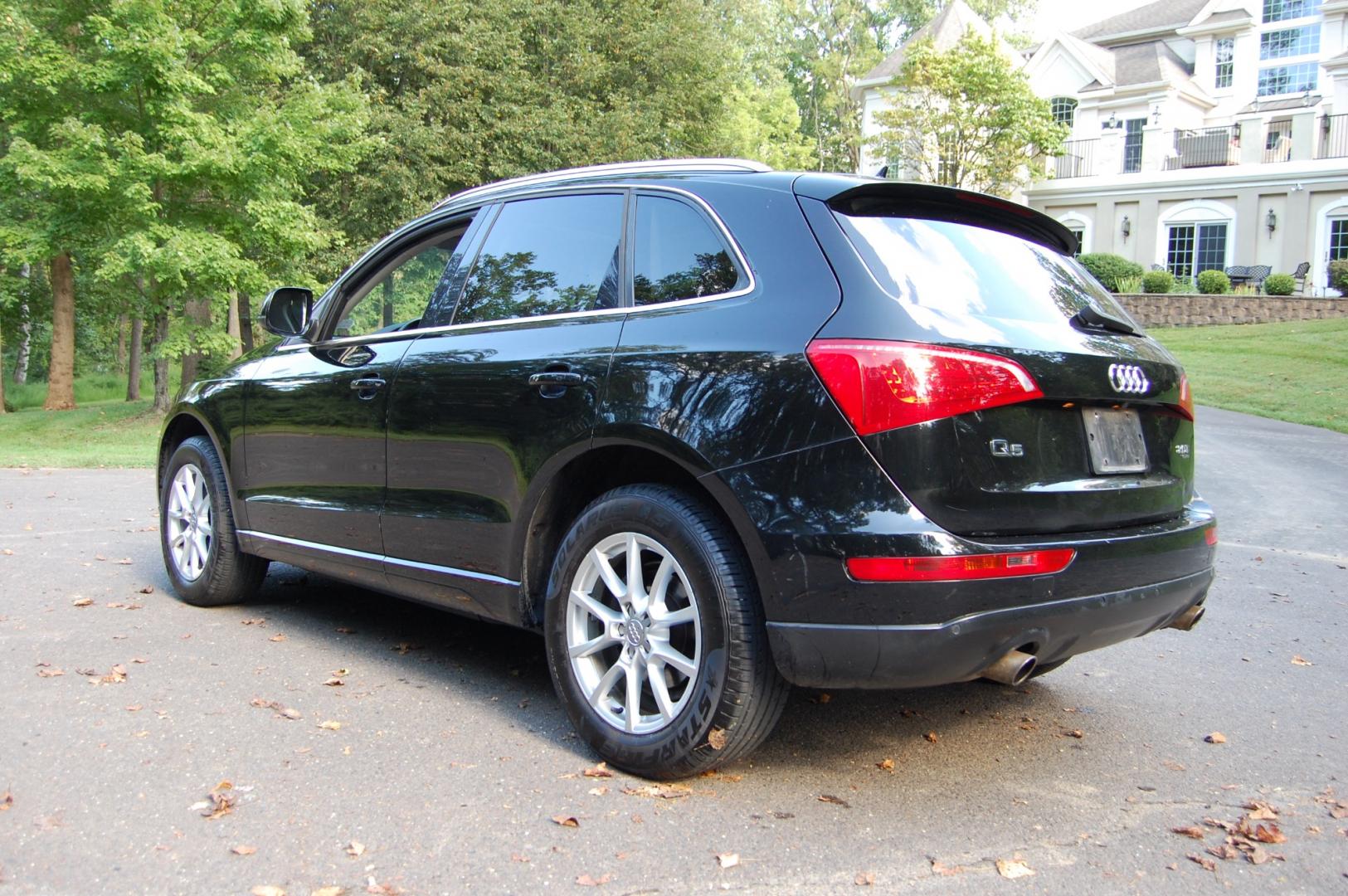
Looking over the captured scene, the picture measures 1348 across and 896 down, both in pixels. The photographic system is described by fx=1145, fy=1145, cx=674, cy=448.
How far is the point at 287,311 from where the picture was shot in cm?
532

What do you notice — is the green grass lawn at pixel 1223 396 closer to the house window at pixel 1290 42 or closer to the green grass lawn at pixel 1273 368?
the green grass lawn at pixel 1273 368

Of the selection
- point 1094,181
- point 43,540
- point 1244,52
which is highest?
Answer: point 1244,52

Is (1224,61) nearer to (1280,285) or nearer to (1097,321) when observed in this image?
(1280,285)

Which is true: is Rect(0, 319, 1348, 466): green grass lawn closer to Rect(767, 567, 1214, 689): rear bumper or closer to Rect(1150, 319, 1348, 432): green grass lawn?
Rect(1150, 319, 1348, 432): green grass lawn

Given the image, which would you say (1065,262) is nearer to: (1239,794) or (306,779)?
(1239,794)

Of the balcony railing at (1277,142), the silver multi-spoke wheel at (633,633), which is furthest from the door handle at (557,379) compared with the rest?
the balcony railing at (1277,142)

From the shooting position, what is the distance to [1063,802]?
11.3 ft

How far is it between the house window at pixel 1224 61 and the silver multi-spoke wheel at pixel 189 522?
4409cm

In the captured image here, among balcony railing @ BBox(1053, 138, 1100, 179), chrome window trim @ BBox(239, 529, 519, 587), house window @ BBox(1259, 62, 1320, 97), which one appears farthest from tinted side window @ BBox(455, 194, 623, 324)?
house window @ BBox(1259, 62, 1320, 97)

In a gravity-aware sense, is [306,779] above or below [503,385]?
below

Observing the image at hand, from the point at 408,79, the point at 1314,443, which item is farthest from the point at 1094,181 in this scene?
the point at 1314,443

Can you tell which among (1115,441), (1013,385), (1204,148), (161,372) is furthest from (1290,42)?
(1013,385)

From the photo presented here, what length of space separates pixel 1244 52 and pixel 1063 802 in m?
45.1

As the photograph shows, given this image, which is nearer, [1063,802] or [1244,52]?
[1063,802]
